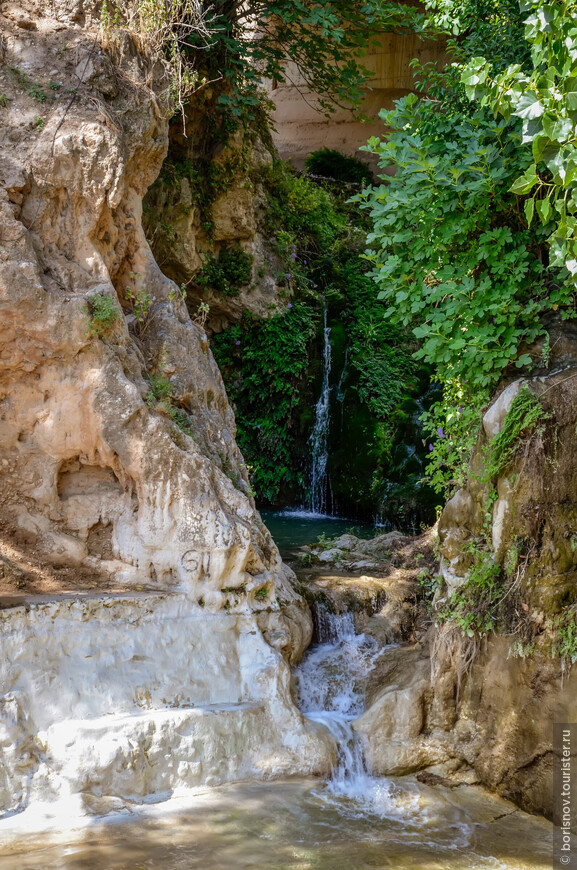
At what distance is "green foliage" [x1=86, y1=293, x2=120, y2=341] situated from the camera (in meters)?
5.91

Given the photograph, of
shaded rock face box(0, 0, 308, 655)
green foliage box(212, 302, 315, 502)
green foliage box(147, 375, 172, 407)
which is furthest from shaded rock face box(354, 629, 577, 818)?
green foliage box(212, 302, 315, 502)

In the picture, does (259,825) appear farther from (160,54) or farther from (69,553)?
(160,54)

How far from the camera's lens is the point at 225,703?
5.65m

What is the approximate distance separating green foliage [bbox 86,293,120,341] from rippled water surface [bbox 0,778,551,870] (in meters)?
3.30

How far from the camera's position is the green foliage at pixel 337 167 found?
17.5 meters

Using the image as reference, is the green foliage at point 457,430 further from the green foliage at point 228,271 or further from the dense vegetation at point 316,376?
the green foliage at point 228,271

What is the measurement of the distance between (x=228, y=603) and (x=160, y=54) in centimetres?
471

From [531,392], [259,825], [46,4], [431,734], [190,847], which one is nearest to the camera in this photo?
[190,847]

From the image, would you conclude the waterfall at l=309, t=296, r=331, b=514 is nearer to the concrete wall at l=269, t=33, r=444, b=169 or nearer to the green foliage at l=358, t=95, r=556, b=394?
the green foliage at l=358, t=95, r=556, b=394

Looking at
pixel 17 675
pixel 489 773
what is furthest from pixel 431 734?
pixel 17 675

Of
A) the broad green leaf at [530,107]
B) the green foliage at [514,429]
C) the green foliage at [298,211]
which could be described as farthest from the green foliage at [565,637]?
the green foliage at [298,211]

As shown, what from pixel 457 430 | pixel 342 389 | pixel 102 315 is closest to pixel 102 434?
pixel 102 315

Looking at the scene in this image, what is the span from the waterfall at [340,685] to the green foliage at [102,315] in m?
3.03

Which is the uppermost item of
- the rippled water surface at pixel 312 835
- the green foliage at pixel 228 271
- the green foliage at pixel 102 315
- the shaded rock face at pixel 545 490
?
the green foliage at pixel 228 271
